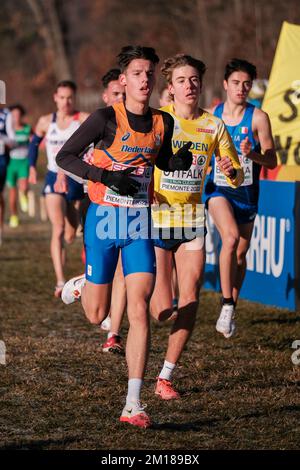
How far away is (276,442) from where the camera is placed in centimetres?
547

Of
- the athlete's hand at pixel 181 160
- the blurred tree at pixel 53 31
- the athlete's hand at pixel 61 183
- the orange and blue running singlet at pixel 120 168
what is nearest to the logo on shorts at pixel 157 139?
the orange and blue running singlet at pixel 120 168

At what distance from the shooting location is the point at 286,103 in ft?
37.4

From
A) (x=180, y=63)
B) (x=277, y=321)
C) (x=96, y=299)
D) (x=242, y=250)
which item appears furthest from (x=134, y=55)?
(x=277, y=321)


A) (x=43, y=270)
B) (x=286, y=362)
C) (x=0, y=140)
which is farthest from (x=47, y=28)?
(x=286, y=362)

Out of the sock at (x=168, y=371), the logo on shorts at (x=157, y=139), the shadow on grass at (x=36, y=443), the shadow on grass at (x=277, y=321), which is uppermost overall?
the logo on shorts at (x=157, y=139)

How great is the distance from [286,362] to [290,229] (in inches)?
101

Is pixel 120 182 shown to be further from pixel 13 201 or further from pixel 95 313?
pixel 13 201

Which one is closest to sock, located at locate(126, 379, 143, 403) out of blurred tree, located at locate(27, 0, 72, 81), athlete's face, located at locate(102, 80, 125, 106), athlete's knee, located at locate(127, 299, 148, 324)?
athlete's knee, located at locate(127, 299, 148, 324)

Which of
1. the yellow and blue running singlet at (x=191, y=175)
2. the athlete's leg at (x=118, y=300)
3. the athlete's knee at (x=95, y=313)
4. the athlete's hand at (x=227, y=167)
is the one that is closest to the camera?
the athlete's knee at (x=95, y=313)

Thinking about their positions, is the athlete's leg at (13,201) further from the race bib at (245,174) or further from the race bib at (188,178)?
the race bib at (188,178)

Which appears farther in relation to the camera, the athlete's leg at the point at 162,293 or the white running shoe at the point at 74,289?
the white running shoe at the point at 74,289

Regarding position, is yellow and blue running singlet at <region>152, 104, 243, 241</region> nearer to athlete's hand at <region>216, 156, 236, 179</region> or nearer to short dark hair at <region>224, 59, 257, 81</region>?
athlete's hand at <region>216, 156, 236, 179</region>

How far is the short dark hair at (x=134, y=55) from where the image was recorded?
6.03 m

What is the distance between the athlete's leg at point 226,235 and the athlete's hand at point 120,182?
8.59 feet
